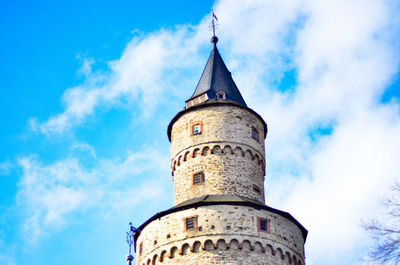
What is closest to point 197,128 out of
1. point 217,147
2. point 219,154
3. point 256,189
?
point 217,147

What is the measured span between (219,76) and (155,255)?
41.2ft

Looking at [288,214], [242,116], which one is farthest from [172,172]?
[288,214]

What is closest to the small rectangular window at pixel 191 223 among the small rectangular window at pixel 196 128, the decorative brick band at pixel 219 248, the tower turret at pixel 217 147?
the decorative brick band at pixel 219 248

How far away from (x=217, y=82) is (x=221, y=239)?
37.2 ft

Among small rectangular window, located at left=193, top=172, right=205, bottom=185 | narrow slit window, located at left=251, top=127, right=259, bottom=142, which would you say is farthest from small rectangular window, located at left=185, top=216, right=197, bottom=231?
narrow slit window, located at left=251, top=127, right=259, bottom=142

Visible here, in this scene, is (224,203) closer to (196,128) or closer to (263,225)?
(263,225)

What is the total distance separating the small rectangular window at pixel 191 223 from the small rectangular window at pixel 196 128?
5916 millimetres

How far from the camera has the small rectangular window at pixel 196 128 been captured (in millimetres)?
32969

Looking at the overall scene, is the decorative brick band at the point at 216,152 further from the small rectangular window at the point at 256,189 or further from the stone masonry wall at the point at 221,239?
the stone masonry wall at the point at 221,239

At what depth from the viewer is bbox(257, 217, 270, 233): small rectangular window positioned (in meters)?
28.6

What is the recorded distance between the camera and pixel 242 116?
33.4m

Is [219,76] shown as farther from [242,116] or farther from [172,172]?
[172,172]

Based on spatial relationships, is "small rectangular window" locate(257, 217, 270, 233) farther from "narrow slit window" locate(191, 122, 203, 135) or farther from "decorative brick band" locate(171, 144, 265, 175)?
"narrow slit window" locate(191, 122, 203, 135)

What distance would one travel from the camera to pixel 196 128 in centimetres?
3316
